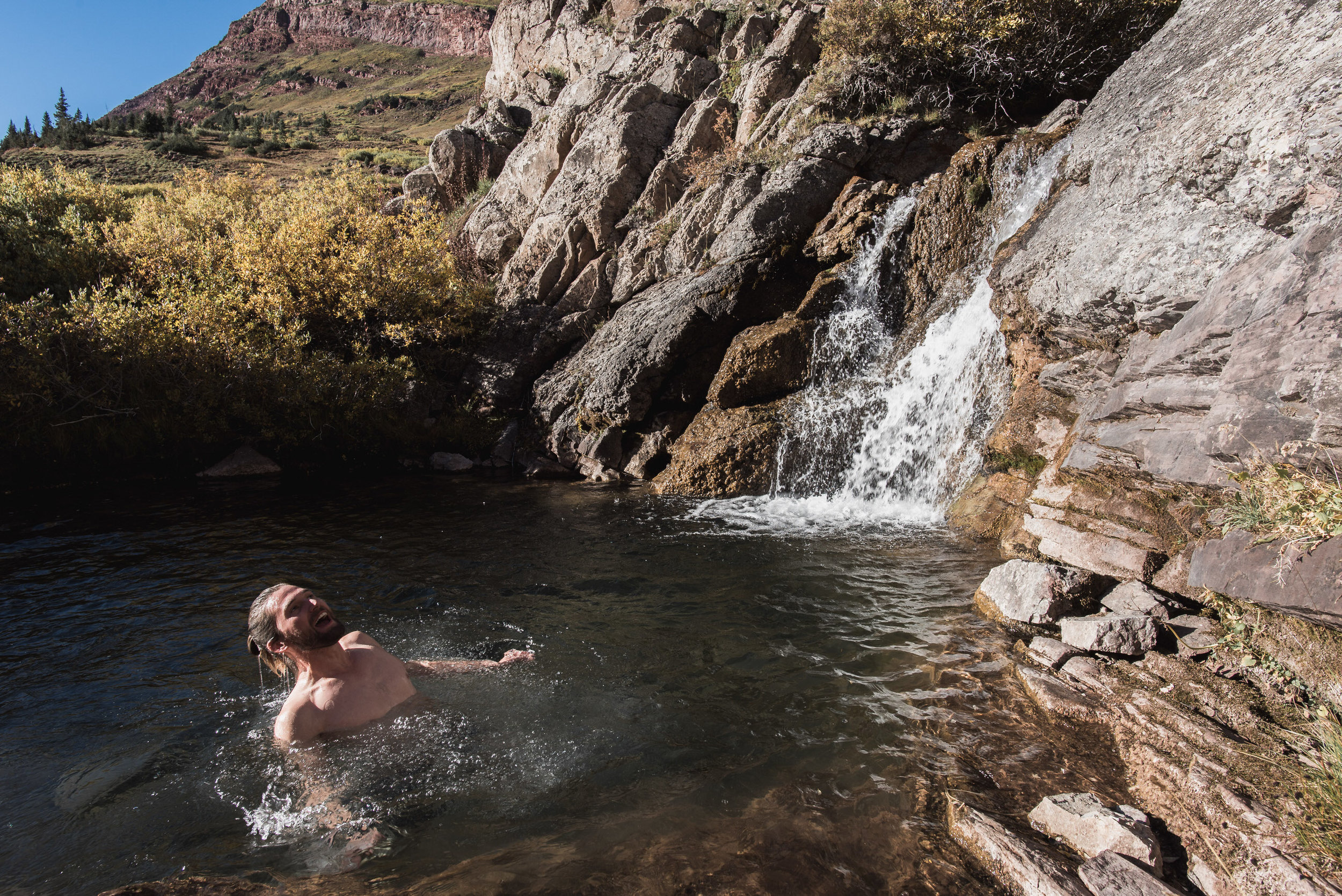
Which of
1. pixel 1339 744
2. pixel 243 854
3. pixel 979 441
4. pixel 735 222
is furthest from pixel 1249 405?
pixel 735 222

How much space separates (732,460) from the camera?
13.6 m

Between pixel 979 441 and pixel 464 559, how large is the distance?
838 centimetres

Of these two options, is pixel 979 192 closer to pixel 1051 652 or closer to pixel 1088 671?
pixel 1051 652

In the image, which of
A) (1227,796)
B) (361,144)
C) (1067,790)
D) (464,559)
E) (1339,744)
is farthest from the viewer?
(361,144)

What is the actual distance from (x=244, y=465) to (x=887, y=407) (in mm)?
15135

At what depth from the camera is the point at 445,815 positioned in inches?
167

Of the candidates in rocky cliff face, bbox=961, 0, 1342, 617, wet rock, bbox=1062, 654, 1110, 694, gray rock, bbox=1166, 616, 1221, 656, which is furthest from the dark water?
rocky cliff face, bbox=961, 0, 1342, 617

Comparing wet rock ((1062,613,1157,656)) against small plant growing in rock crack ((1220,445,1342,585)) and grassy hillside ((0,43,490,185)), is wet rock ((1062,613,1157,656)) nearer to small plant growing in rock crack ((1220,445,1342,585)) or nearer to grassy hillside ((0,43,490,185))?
small plant growing in rock crack ((1220,445,1342,585))

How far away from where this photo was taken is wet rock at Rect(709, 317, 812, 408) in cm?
1459

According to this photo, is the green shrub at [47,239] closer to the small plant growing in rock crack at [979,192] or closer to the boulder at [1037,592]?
the small plant growing in rock crack at [979,192]

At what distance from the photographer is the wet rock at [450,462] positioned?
17.2 m

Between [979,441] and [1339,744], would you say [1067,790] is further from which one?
[979,441]

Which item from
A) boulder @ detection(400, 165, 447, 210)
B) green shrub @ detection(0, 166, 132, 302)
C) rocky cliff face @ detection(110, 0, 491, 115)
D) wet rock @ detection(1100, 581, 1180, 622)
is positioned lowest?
wet rock @ detection(1100, 581, 1180, 622)

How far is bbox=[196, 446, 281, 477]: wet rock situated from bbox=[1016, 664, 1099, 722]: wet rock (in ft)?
55.8
